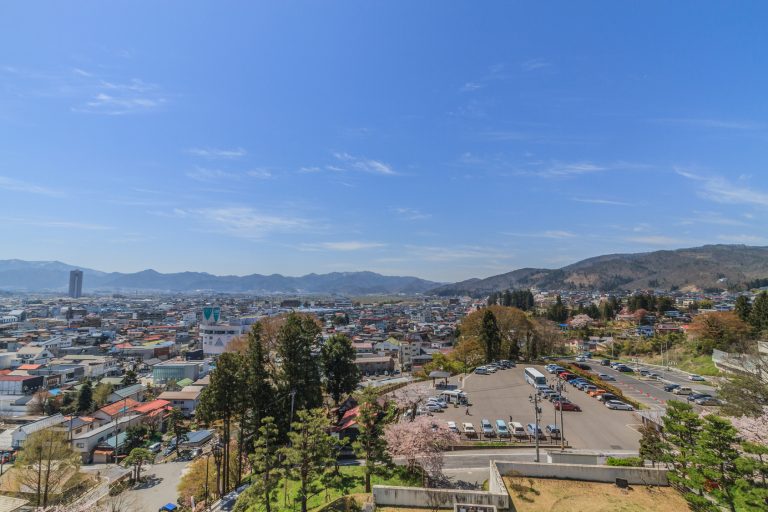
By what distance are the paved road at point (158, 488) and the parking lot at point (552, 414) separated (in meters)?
15.7

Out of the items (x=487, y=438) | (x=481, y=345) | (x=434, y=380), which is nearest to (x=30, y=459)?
(x=487, y=438)

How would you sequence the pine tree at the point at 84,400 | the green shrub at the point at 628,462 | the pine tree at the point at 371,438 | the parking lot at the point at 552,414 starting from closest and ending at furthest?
the pine tree at the point at 371,438, the green shrub at the point at 628,462, the parking lot at the point at 552,414, the pine tree at the point at 84,400

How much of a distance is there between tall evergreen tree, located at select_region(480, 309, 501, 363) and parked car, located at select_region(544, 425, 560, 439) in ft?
61.3

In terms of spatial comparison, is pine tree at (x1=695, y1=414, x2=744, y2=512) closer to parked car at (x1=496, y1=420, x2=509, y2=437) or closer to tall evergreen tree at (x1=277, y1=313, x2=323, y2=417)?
parked car at (x1=496, y1=420, x2=509, y2=437)

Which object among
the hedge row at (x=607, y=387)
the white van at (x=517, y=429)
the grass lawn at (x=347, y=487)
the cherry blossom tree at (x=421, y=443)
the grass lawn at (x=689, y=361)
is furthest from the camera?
the grass lawn at (x=689, y=361)

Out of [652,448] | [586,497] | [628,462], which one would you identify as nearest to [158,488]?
[586,497]

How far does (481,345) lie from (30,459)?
33.8m

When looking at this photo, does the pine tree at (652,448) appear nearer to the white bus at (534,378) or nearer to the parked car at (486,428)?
the parked car at (486,428)

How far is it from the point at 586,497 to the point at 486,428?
8.11 meters

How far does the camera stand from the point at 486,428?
69.1 ft

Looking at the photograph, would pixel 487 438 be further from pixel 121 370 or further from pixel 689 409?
pixel 121 370

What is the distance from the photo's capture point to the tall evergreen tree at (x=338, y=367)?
25.4m

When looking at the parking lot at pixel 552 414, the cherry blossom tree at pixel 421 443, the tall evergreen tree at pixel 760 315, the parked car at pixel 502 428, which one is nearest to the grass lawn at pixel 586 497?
the cherry blossom tree at pixel 421 443

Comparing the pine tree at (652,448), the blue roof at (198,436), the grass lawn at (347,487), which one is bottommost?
the blue roof at (198,436)
